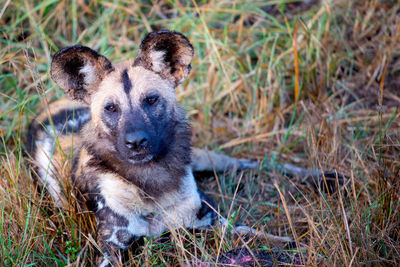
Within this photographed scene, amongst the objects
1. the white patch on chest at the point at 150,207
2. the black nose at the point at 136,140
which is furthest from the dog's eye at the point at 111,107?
the white patch on chest at the point at 150,207

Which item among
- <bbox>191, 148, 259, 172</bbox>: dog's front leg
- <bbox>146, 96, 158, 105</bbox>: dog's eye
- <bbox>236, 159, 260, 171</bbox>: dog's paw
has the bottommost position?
<bbox>236, 159, 260, 171</bbox>: dog's paw

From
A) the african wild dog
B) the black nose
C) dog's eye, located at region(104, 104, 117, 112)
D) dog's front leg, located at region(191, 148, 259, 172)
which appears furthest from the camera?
dog's front leg, located at region(191, 148, 259, 172)

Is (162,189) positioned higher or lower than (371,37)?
lower

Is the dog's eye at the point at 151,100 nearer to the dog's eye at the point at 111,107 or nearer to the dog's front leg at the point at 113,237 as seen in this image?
the dog's eye at the point at 111,107

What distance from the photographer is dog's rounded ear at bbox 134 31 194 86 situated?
2.90 metres

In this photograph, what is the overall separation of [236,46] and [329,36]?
105cm

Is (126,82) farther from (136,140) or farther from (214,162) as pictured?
(214,162)

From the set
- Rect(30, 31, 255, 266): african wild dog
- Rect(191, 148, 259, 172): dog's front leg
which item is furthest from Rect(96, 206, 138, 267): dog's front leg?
Rect(191, 148, 259, 172): dog's front leg

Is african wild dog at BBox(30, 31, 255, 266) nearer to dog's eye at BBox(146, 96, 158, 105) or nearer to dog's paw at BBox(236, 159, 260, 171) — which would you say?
dog's eye at BBox(146, 96, 158, 105)

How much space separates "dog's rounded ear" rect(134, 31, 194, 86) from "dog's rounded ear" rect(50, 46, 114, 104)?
262 millimetres

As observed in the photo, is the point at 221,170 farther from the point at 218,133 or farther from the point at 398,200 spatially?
the point at 398,200

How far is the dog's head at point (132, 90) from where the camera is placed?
109 inches

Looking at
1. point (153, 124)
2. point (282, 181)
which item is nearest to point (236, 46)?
point (282, 181)

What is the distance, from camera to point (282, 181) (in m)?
3.71
